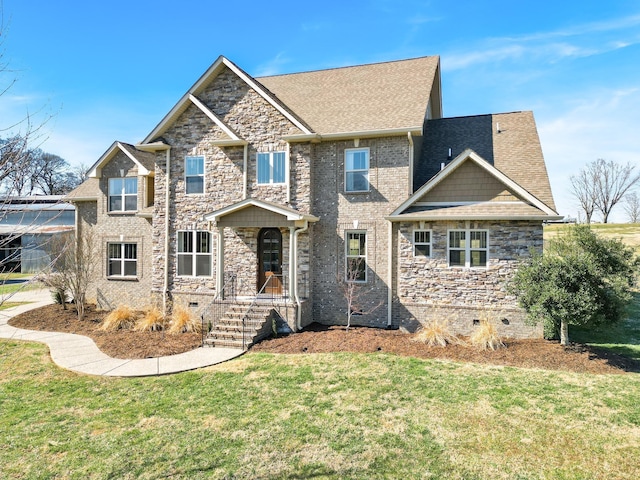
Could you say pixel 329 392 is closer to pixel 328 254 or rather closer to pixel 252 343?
pixel 252 343

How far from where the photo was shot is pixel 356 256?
14227 mm

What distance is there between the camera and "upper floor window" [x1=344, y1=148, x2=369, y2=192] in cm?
1421

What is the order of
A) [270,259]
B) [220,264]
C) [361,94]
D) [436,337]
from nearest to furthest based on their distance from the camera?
[436,337], [220,264], [270,259], [361,94]

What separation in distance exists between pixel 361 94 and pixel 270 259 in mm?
7913

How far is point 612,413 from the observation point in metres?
7.07

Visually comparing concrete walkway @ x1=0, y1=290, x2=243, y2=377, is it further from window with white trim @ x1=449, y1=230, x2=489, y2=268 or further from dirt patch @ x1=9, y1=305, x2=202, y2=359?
window with white trim @ x1=449, y1=230, x2=489, y2=268

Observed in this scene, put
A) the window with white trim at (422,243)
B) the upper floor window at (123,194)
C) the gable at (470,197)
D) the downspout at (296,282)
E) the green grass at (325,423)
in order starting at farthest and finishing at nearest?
1. the upper floor window at (123,194)
2. the window with white trim at (422,243)
3. the downspout at (296,282)
4. the gable at (470,197)
5. the green grass at (325,423)

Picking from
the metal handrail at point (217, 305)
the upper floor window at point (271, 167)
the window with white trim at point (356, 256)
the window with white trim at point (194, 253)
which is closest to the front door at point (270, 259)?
the metal handrail at point (217, 305)

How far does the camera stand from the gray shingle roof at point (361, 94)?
1425 centimetres

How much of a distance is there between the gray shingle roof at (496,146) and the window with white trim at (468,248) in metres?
2.42

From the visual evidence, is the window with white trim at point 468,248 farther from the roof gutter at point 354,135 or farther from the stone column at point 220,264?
the stone column at point 220,264

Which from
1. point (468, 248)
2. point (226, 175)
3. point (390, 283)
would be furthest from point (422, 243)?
point (226, 175)

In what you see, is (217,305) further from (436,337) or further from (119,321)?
(436,337)

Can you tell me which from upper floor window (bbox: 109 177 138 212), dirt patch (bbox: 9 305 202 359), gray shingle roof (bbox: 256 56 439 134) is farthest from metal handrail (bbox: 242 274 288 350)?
upper floor window (bbox: 109 177 138 212)
